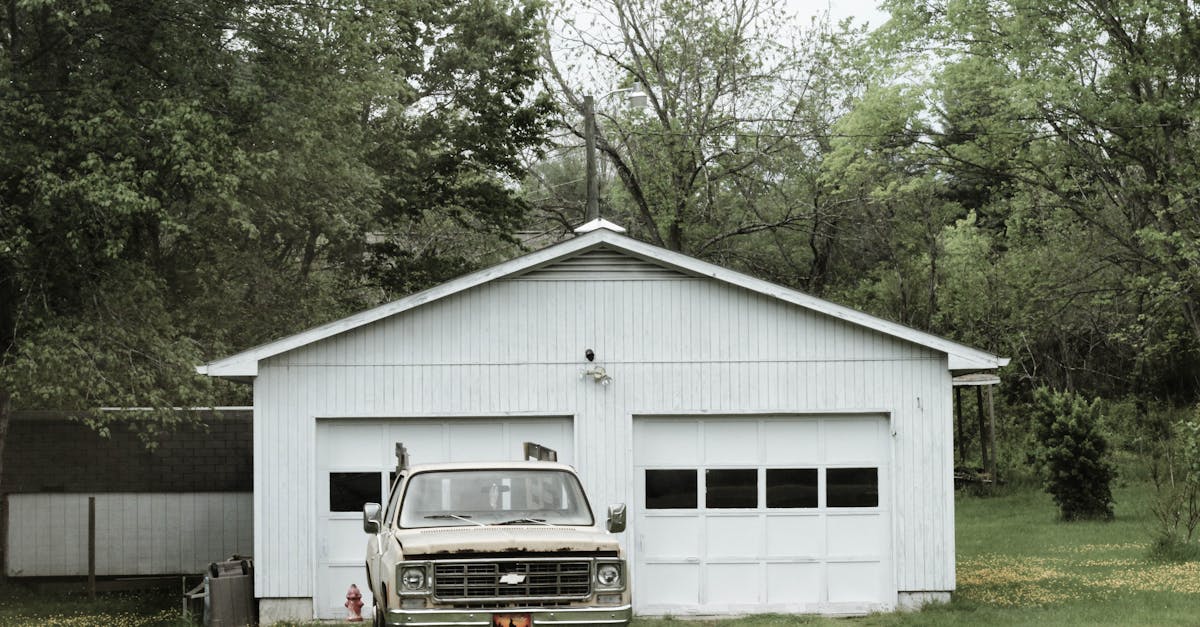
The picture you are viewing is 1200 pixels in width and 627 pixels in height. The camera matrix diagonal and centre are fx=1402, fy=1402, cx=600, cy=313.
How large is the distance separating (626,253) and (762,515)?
3661 millimetres

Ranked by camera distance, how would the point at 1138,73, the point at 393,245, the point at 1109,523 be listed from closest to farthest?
1. the point at 1109,523
2. the point at 1138,73
3. the point at 393,245

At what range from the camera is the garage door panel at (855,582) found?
17.3 m

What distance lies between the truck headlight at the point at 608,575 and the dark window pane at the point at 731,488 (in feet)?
22.4

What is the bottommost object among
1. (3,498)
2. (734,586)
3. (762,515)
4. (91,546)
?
(734,586)

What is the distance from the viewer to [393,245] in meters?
32.5

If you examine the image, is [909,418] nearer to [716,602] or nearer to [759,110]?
[716,602]

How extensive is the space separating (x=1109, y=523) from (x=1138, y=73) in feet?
31.7

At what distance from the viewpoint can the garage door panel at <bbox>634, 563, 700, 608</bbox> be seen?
1727 centimetres

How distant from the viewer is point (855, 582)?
17359 millimetres

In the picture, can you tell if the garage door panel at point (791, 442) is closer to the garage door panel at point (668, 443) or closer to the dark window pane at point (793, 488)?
the dark window pane at point (793, 488)

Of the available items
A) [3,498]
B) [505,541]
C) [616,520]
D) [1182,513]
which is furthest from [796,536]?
[1182,513]

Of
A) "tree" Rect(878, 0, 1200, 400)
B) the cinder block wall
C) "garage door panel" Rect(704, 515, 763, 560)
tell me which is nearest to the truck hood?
"garage door panel" Rect(704, 515, 763, 560)

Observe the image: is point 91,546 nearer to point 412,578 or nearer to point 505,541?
point 412,578

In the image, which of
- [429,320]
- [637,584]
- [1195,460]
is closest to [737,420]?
[637,584]
